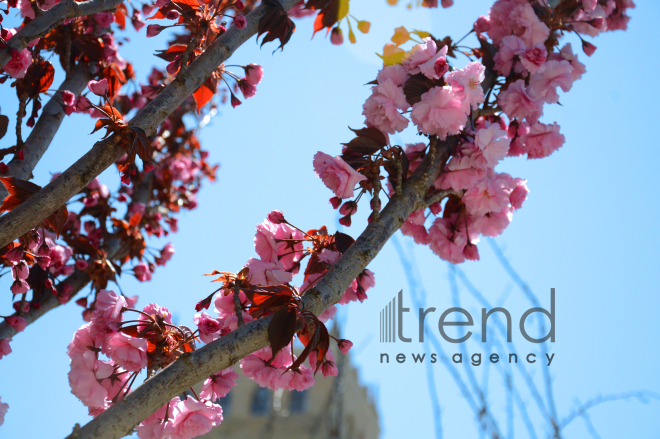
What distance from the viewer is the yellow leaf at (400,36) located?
190 cm

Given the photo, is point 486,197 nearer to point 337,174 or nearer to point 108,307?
point 337,174

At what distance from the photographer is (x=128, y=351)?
4.12ft

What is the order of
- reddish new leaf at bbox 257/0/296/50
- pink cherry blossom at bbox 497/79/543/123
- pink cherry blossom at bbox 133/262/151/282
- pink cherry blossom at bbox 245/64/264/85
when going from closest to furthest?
reddish new leaf at bbox 257/0/296/50
pink cherry blossom at bbox 497/79/543/123
pink cherry blossom at bbox 245/64/264/85
pink cherry blossom at bbox 133/262/151/282

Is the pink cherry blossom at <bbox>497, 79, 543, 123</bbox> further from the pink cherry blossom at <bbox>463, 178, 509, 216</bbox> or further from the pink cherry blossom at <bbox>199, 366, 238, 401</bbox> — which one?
the pink cherry blossom at <bbox>199, 366, 238, 401</bbox>

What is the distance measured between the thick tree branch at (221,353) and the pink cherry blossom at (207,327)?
26cm

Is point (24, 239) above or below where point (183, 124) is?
below

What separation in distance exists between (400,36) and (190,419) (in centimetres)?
148

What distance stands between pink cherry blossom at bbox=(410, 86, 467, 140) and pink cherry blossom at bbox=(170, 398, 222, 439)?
1.02 meters

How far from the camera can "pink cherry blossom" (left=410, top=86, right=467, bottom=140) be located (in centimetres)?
153

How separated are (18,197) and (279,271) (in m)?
0.71

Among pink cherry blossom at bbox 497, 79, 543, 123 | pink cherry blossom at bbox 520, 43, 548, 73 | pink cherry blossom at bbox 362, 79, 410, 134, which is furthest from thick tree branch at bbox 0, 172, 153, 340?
pink cherry blossom at bbox 520, 43, 548, 73

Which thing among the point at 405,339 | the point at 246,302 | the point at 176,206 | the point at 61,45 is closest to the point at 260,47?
the point at 246,302

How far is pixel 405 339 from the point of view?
10.6 feet

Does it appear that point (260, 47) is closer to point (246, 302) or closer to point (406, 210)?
point (406, 210)
